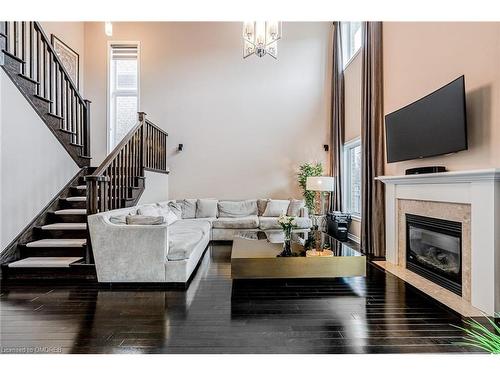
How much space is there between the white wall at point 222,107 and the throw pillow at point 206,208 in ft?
1.97

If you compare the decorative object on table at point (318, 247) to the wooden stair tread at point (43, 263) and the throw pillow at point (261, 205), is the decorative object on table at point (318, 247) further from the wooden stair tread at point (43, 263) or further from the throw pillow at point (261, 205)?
the wooden stair tread at point (43, 263)

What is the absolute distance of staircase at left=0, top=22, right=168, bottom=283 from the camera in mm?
3770

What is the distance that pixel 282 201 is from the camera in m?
6.93

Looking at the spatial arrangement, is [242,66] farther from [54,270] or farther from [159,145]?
[54,270]

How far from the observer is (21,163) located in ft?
13.6

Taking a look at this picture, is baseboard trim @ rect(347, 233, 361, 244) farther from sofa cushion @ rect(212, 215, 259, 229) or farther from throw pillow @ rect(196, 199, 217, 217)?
throw pillow @ rect(196, 199, 217, 217)

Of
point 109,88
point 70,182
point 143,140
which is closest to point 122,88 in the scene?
point 109,88

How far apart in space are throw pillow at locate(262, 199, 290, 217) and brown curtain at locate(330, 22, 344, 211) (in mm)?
1119

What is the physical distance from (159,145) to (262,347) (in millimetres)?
5591

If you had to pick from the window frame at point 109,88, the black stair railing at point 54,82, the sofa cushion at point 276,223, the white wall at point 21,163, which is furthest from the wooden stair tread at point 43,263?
the window frame at point 109,88

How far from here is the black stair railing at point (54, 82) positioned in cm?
483
